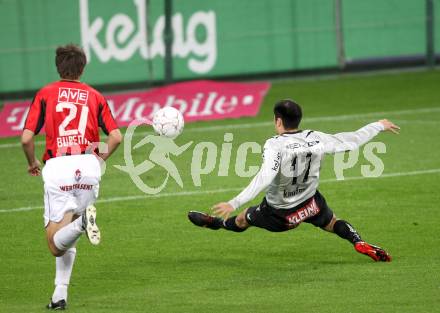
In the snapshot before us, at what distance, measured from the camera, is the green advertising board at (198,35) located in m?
23.3

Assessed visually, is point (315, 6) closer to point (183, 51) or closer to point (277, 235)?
point (183, 51)

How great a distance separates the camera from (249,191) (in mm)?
9461

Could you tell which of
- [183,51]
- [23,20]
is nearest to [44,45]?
[23,20]

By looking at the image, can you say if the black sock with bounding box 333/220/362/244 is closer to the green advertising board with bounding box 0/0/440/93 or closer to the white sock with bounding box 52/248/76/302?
the white sock with bounding box 52/248/76/302

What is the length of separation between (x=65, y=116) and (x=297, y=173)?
7.14 feet

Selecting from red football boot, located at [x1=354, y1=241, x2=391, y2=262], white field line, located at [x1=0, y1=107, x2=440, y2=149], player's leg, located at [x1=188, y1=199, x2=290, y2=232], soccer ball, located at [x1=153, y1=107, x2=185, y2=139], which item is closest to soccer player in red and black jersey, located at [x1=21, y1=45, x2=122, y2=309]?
player's leg, located at [x1=188, y1=199, x2=290, y2=232]

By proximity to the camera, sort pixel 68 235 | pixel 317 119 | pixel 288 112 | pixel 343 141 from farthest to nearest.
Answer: pixel 317 119
pixel 343 141
pixel 288 112
pixel 68 235

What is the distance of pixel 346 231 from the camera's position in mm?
10406

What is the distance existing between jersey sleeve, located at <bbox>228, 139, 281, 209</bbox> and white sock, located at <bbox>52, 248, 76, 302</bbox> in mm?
1402

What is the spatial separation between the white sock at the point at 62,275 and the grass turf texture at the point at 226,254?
0.61 feet

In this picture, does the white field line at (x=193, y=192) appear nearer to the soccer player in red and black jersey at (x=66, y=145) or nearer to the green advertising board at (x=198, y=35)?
the soccer player in red and black jersey at (x=66, y=145)

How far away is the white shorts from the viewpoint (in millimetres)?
9000

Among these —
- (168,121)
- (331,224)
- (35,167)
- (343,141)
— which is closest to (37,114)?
(35,167)

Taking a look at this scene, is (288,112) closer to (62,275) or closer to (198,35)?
(62,275)
